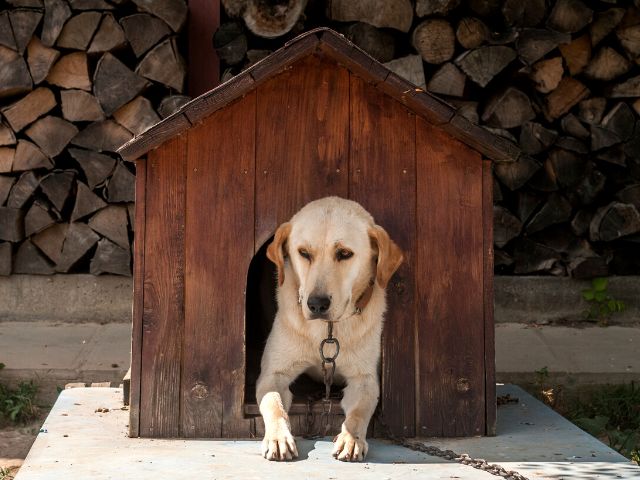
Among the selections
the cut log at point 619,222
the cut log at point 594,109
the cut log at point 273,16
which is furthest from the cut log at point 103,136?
the cut log at point 619,222

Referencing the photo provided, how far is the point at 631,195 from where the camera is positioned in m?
6.60

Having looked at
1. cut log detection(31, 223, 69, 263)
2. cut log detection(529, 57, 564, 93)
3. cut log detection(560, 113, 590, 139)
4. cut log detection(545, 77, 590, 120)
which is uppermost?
cut log detection(529, 57, 564, 93)

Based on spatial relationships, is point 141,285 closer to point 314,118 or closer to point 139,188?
point 139,188

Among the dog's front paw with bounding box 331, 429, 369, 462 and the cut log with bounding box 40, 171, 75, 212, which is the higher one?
the cut log with bounding box 40, 171, 75, 212

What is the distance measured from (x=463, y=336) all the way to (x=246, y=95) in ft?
4.72

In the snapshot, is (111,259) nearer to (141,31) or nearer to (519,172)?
(141,31)

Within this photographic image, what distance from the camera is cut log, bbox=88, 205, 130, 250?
21.6 ft

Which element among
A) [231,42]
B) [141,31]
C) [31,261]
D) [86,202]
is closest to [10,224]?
[31,261]

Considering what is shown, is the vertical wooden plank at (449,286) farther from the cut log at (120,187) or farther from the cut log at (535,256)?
the cut log at (120,187)

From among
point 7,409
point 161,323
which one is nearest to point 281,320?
point 161,323

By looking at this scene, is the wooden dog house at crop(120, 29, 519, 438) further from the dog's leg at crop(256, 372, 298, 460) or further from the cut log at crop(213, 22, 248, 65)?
the cut log at crop(213, 22, 248, 65)

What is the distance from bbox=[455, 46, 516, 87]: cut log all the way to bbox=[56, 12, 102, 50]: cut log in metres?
2.50

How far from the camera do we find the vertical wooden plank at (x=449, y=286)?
419 centimetres

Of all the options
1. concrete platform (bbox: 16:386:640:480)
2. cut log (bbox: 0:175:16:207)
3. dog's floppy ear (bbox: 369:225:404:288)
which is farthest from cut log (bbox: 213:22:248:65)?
concrete platform (bbox: 16:386:640:480)
